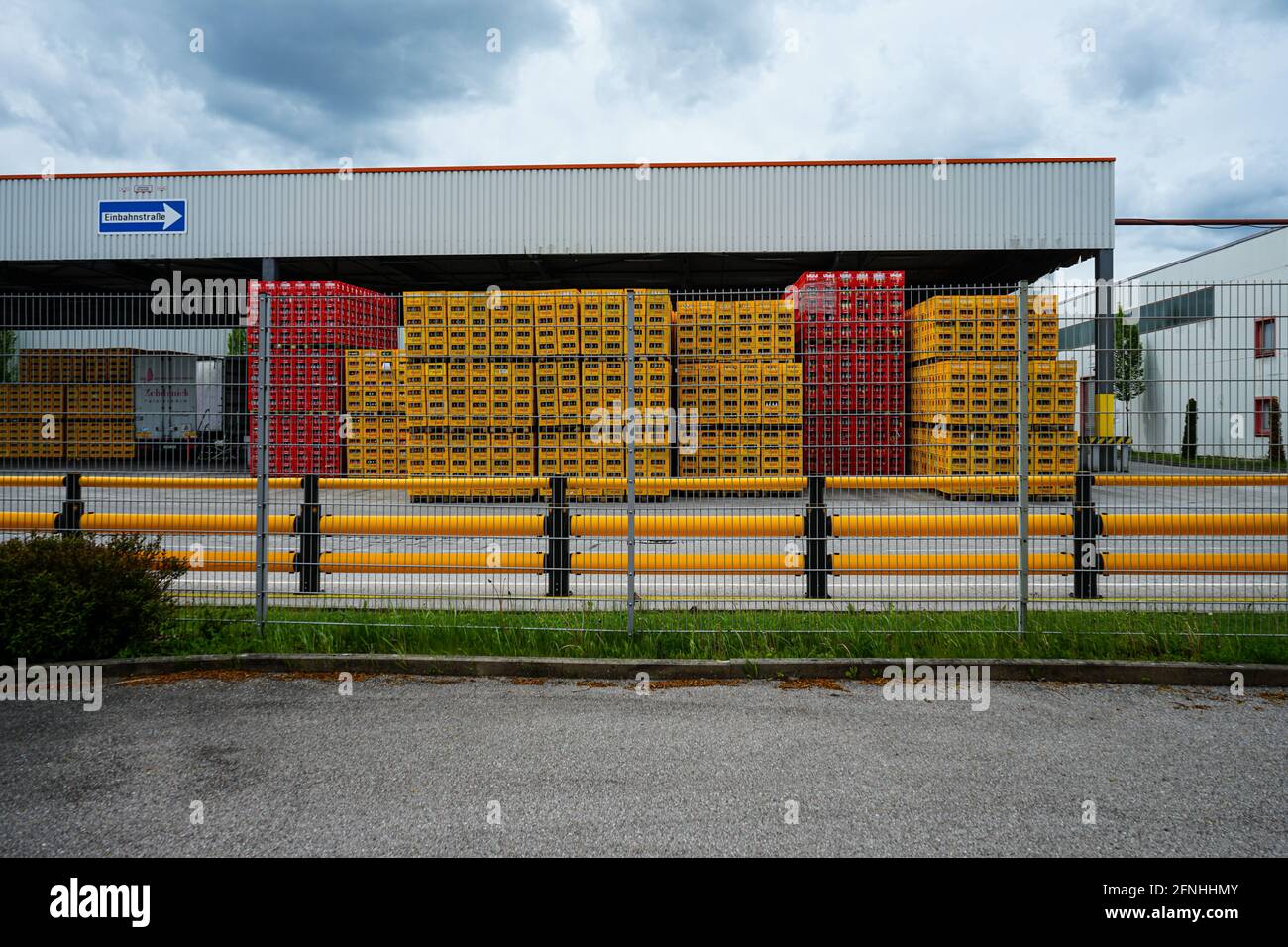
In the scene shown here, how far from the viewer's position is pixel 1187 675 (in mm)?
5852

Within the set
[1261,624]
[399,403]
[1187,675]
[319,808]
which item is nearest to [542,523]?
[399,403]

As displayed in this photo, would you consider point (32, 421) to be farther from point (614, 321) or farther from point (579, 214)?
point (579, 214)

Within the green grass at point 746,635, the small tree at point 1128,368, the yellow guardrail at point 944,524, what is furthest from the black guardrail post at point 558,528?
the small tree at point 1128,368

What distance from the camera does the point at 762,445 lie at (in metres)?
6.71

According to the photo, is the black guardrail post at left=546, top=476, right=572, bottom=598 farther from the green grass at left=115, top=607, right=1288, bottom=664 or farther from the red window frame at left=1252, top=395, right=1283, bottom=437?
the red window frame at left=1252, top=395, right=1283, bottom=437

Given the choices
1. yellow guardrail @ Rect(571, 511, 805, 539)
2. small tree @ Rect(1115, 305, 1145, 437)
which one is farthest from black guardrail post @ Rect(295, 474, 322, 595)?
small tree @ Rect(1115, 305, 1145, 437)

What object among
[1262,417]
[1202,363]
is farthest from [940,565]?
[1262,417]

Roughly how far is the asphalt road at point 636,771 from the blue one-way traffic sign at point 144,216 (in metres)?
23.4

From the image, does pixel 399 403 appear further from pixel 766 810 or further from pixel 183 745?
pixel 766 810

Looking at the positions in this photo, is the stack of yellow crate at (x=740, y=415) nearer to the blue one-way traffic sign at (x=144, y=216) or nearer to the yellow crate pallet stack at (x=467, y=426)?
the yellow crate pallet stack at (x=467, y=426)

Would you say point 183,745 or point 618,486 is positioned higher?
point 618,486

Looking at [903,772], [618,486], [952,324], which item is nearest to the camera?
[903,772]

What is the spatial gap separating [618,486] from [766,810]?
3985 mm

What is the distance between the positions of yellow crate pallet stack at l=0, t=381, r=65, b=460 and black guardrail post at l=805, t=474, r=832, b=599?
18.9 ft
